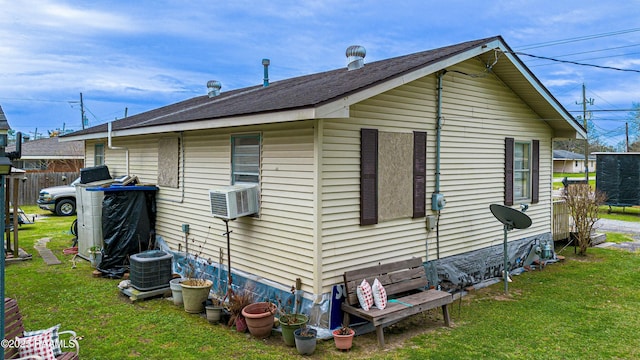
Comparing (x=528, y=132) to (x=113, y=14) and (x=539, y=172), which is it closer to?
(x=539, y=172)

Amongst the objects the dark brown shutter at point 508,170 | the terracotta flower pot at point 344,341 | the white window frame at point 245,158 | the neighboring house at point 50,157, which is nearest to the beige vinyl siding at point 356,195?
the terracotta flower pot at point 344,341

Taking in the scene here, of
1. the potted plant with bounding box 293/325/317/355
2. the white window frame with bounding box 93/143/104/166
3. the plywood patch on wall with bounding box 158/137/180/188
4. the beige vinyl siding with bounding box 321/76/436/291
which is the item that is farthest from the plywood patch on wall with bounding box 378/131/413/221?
the white window frame with bounding box 93/143/104/166

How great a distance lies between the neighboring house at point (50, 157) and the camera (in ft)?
90.4

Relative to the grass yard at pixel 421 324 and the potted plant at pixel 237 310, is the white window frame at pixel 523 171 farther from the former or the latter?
the potted plant at pixel 237 310

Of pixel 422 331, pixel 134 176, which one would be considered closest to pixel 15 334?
pixel 422 331

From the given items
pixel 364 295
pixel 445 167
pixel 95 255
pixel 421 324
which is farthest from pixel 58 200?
pixel 421 324

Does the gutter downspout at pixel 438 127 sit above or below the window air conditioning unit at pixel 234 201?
above

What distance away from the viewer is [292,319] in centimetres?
543

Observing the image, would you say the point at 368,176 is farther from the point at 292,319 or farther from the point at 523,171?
the point at 523,171

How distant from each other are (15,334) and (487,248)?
747 centimetres

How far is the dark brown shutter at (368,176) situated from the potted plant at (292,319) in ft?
4.36

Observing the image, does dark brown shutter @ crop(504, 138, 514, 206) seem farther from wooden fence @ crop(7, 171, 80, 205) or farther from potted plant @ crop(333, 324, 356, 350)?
wooden fence @ crop(7, 171, 80, 205)

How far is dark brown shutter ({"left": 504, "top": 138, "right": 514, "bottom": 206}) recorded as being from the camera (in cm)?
877

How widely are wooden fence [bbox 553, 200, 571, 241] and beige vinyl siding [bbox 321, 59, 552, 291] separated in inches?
44.9
